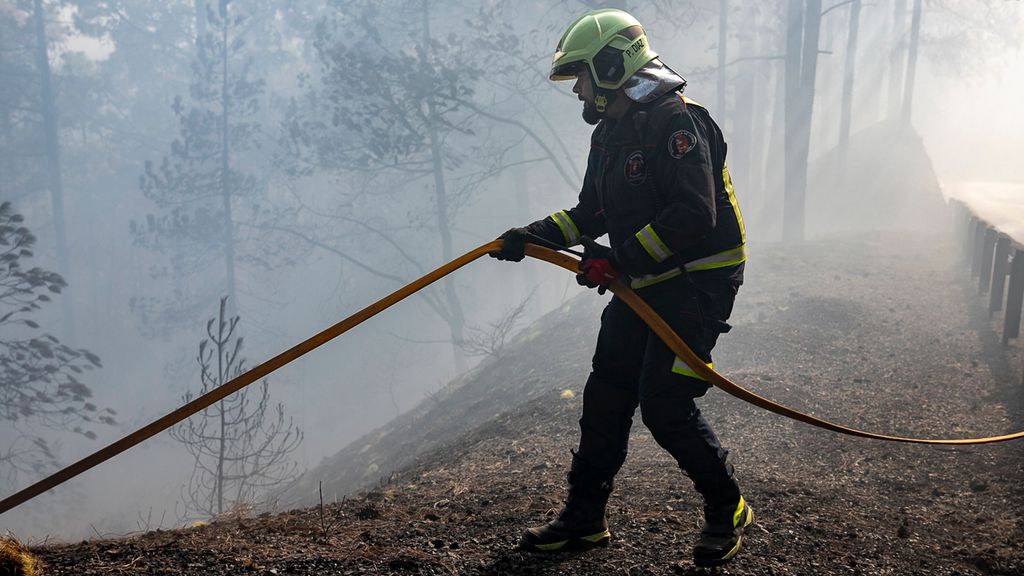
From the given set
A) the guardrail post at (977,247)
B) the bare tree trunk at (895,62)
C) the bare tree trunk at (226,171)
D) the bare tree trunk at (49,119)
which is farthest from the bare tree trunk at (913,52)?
the bare tree trunk at (49,119)

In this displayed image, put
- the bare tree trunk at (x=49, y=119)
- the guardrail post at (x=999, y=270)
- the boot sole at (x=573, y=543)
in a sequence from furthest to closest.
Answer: the bare tree trunk at (x=49, y=119) < the guardrail post at (x=999, y=270) < the boot sole at (x=573, y=543)

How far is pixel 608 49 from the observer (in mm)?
3061

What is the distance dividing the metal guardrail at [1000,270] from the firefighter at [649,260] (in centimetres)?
671

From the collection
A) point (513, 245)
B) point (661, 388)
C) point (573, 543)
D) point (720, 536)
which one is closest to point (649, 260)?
point (661, 388)

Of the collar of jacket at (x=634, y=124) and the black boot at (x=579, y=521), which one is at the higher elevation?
the collar of jacket at (x=634, y=124)

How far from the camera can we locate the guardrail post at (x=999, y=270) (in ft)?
30.9

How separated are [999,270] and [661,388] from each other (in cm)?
882

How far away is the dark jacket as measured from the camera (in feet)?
9.27

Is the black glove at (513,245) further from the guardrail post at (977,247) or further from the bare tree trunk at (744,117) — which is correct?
the bare tree trunk at (744,117)

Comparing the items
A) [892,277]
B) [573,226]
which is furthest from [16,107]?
[573,226]

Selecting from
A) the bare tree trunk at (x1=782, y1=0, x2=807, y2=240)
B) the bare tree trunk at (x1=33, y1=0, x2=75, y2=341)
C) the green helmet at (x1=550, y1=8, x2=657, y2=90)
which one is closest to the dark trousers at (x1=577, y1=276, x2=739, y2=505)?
the green helmet at (x1=550, y1=8, x2=657, y2=90)

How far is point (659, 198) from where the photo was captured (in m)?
2.97

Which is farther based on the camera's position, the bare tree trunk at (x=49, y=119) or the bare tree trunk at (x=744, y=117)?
the bare tree trunk at (x=49, y=119)

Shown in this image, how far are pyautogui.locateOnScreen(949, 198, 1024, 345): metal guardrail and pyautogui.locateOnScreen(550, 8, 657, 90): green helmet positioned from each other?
278 inches
